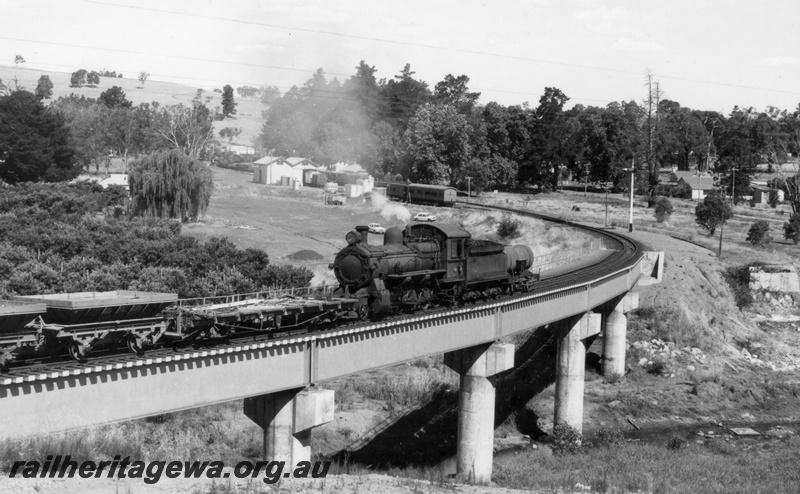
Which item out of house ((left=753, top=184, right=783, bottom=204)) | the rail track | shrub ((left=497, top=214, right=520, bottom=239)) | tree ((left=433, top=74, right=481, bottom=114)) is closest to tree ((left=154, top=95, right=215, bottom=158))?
tree ((left=433, top=74, right=481, bottom=114))

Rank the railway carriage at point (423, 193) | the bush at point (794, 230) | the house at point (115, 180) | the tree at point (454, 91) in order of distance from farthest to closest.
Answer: the tree at point (454, 91), the house at point (115, 180), the railway carriage at point (423, 193), the bush at point (794, 230)

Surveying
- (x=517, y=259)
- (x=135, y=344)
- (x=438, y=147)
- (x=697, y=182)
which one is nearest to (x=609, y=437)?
(x=517, y=259)

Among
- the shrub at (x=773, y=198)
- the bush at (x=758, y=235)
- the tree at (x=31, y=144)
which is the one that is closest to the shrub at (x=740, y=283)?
the bush at (x=758, y=235)

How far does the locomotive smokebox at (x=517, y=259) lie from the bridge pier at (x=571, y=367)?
714cm

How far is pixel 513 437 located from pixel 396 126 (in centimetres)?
14117

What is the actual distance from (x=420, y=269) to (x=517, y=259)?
10844mm

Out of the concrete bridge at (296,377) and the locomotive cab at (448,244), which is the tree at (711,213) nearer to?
the concrete bridge at (296,377)

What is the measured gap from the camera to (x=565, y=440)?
162 ft

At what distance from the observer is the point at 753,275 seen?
82.7 m

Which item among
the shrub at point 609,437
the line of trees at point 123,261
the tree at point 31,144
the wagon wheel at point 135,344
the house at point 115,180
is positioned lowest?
the shrub at point 609,437

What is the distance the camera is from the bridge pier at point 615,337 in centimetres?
6253

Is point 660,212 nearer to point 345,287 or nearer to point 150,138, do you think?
point 345,287

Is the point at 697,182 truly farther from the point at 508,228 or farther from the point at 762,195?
the point at 508,228

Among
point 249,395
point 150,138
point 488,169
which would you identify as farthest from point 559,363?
point 150,138
